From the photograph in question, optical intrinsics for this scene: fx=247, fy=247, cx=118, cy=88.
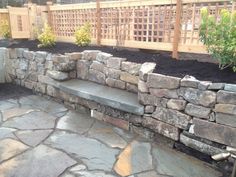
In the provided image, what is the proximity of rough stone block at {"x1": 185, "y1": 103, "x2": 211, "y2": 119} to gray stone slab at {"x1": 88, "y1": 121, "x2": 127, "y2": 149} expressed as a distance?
38.0 inches

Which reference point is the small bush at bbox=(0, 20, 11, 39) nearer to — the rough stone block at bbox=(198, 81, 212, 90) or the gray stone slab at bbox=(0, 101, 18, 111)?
the gray stone slab at bbox=(0, 101, 18, 111)

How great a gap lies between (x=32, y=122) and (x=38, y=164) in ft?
4.04

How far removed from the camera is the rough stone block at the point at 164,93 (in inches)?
120

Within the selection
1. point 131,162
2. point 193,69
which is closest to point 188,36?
point 193,69

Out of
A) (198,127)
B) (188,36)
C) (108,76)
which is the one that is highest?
(188,36)

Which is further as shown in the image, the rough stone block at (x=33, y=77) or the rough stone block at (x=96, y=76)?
the rough stone block at (x=33, y=77)

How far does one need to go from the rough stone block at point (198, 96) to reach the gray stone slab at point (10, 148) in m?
2.08

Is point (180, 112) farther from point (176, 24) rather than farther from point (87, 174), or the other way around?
point (176, 24)

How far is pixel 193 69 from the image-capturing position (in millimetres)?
3482


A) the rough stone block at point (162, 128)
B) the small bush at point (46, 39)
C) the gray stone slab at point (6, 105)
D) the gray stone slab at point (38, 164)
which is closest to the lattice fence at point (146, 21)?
the small bush at point (46, 39)

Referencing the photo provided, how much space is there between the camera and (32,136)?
11.3ft

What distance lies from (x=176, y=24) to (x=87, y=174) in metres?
2.58

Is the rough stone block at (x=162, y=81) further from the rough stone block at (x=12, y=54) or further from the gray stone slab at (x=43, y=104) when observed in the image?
the rough stone block at (x=12, y=54)

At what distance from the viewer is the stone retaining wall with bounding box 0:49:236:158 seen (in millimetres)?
2664
